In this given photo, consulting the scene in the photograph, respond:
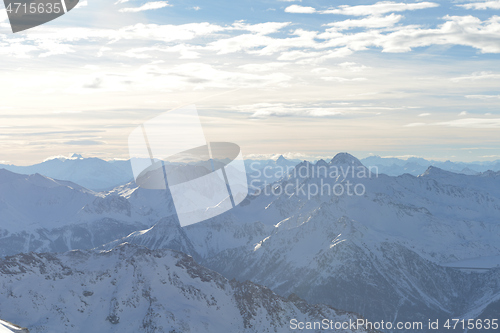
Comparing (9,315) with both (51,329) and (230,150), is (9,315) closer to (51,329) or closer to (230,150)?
(51,329)

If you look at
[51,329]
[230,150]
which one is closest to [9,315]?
[51,329]

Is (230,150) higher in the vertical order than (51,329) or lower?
higher

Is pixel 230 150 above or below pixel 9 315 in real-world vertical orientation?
above

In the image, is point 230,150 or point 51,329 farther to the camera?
point 51,329

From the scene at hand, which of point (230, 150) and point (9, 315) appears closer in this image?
point (230, 150)
